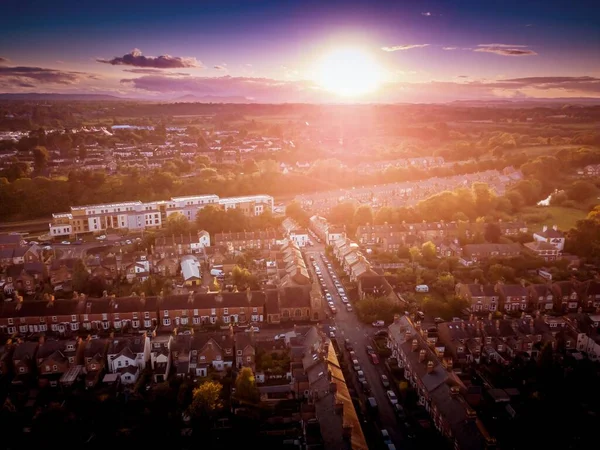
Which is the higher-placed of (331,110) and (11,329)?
(331,110)

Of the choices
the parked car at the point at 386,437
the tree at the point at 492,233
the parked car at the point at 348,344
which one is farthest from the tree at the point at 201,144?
the parked car at the point at 386,437

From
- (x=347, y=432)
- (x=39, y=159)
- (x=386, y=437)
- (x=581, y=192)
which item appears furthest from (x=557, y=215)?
(x=39, y=159)

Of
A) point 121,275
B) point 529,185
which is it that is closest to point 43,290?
point 121,275

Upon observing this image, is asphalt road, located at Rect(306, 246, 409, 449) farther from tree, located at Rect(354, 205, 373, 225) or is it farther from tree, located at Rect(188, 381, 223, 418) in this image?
tree, located at Rect(354, 205, 373, 225)

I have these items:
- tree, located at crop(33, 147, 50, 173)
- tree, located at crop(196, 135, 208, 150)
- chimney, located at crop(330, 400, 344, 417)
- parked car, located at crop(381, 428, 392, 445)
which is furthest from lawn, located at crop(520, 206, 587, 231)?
tree, located at crop(33, 147, 50, 173)

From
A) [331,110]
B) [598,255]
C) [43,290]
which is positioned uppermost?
[331,110]

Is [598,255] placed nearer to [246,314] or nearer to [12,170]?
[246,314]

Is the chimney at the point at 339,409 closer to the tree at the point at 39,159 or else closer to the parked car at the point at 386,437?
the parked car at the point at 386,437
